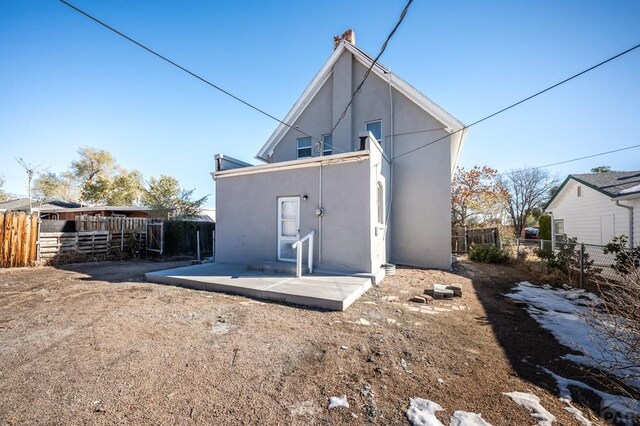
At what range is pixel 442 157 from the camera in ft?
30.3

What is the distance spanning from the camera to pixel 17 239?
902 cm

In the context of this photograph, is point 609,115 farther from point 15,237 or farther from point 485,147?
point 15,237

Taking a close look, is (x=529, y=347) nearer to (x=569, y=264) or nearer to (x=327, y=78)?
(x=569, y=264)

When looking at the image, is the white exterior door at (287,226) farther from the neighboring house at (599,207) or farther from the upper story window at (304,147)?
the neighboring house at (599,207)

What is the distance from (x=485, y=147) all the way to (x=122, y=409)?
745 inches

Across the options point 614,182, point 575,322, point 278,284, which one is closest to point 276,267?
point 278,284

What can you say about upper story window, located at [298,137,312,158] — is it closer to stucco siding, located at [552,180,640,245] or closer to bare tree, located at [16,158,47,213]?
stucco siding, located at [552,180,640,245]

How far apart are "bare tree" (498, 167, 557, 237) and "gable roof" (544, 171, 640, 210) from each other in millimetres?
12884

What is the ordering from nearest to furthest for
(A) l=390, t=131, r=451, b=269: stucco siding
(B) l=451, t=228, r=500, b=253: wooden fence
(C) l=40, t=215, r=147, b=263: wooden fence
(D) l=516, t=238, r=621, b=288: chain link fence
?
(D) l=516, t=238, r=621, b=288: chain link fence < (A) l=390, t=131, r=451, b=269: stucco siding < (C) l=40, t=215, r=147, b=263: wooden fence < (B) l=451, t=228, r=500, b=253: wooden fence

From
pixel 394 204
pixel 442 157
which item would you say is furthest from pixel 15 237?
pixel 442 157

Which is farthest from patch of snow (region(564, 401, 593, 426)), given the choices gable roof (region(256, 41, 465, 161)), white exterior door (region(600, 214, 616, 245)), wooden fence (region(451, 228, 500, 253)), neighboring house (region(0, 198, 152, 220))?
neighboring house (region(0, 198, 152, 220))

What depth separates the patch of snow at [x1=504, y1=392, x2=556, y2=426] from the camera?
6.80ft

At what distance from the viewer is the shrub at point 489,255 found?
10.8 meters

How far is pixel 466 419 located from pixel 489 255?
10.9 meters
